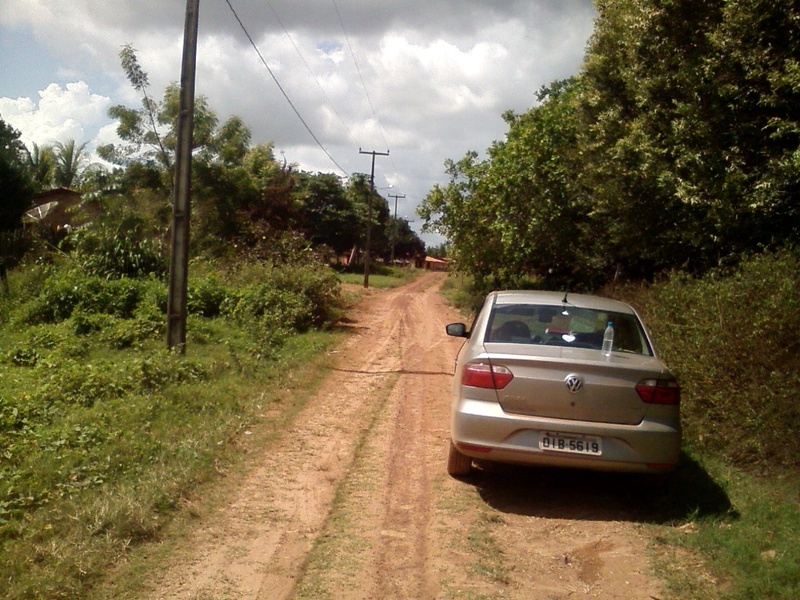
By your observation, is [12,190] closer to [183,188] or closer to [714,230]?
[183,188]

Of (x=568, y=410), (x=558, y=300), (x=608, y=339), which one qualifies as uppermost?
(x=558, y=300)

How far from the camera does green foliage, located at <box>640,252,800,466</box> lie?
651 cm

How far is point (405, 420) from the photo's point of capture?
912 cm

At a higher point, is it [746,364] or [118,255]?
[118,255]

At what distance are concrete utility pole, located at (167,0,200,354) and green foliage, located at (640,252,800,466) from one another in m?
7.05

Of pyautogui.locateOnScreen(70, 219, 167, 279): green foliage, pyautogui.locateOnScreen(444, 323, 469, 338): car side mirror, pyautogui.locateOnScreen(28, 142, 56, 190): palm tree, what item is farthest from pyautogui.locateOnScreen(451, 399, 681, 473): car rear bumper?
pyautogui.locateOnScreen(28, 142, 56, 190): palm tree

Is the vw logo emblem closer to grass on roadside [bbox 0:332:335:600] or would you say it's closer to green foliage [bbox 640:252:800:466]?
green foliage [bbox 640:252:800:466]

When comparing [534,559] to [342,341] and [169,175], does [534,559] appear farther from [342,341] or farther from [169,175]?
[169,175]

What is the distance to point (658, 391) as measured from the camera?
232 inches

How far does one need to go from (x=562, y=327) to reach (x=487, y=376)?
112cm

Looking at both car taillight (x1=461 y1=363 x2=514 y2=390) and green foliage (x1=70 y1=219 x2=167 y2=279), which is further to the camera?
green foliage (x1=70 y1=219 x2=167 y2=279)

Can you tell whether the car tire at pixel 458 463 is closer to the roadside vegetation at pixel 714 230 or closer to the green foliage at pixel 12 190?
the roadside vegetation at pixel 714 230

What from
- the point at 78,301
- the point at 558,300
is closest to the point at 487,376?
the point at 558,300

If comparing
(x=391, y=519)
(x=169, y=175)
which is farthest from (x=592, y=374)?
(x=169, y=175)
